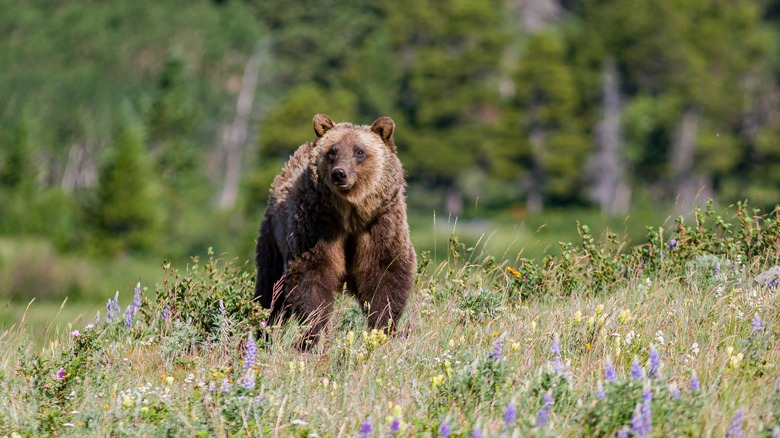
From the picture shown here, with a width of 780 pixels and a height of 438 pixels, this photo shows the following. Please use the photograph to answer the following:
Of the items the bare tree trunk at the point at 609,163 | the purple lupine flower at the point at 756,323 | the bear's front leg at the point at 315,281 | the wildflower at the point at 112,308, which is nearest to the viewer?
the purple lupine flower at the point at 756,323

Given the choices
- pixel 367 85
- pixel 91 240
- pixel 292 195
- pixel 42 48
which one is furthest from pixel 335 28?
pixel 292 195

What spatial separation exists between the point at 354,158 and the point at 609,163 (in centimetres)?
6147

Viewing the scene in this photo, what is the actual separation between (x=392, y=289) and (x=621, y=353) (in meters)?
1.85

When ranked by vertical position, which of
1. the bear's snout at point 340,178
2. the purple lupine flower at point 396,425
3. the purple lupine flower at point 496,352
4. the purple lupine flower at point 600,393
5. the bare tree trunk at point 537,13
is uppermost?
the bear's snout at point 340,178

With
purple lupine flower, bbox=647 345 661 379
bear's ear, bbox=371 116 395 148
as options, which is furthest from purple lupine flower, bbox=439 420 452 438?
bear's ear, bbox=371 116 395 148

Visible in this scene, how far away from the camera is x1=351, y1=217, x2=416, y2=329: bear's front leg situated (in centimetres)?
751

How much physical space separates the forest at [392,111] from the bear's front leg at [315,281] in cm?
4746

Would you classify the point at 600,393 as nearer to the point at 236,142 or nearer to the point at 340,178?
the point at 340,178

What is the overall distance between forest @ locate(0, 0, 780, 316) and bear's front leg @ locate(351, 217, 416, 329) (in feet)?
156

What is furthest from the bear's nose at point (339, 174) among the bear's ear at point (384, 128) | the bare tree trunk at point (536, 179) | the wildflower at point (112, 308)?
the bare tree trunk at point (536, 179)

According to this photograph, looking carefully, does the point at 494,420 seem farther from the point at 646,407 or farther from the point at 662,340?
the point at 662,340

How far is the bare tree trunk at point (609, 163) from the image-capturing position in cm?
6762

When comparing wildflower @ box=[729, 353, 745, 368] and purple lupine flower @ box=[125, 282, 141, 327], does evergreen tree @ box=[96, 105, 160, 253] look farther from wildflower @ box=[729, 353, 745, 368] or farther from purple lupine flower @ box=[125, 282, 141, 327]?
wildflower @ box=[729, 353, 745, 368]

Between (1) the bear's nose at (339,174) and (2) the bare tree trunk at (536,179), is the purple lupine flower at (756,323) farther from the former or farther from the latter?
(2) the bare tree trunk at (536,179)
